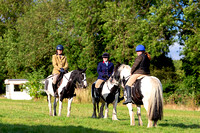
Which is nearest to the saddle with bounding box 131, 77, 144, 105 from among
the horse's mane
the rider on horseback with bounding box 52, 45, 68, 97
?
the horse's mane

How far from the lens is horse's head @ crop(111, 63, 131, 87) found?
13875 millimetres

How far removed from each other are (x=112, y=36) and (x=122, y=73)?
25.5 m

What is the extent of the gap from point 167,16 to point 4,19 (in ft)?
136

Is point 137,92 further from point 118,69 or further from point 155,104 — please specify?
point 118,69

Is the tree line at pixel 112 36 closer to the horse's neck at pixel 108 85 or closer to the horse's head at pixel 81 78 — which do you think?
the horse's neck at pixel 108 85

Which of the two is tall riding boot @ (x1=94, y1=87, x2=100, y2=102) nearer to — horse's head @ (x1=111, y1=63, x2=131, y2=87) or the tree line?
horse's head @ (x1=111, y1=63, x2=131, y2=87)

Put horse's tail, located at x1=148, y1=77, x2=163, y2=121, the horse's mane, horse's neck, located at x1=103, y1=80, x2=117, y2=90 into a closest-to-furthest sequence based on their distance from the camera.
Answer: horse's tail, located at x1=148, y1=77, x2=163, y2=121, the horse's mane, horse's neck, located at x1=103, y1=80, x2=117, y2=90

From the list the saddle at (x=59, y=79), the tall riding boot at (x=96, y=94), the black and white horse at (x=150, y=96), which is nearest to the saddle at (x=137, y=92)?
the black and white horse at (x=150, y=96)

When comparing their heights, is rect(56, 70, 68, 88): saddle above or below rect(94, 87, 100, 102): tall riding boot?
above

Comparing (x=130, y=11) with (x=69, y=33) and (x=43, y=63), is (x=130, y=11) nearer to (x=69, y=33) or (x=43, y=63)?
(x=69, y=33)

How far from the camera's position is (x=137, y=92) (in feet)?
41.4

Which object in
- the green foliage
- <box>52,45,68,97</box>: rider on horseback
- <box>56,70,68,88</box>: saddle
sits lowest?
the green foliage

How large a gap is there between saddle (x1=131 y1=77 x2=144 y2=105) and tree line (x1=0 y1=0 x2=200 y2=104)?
18607mm

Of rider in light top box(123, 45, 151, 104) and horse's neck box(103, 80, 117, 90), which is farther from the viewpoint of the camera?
horse's neck box(103, 80, 117, 90)
